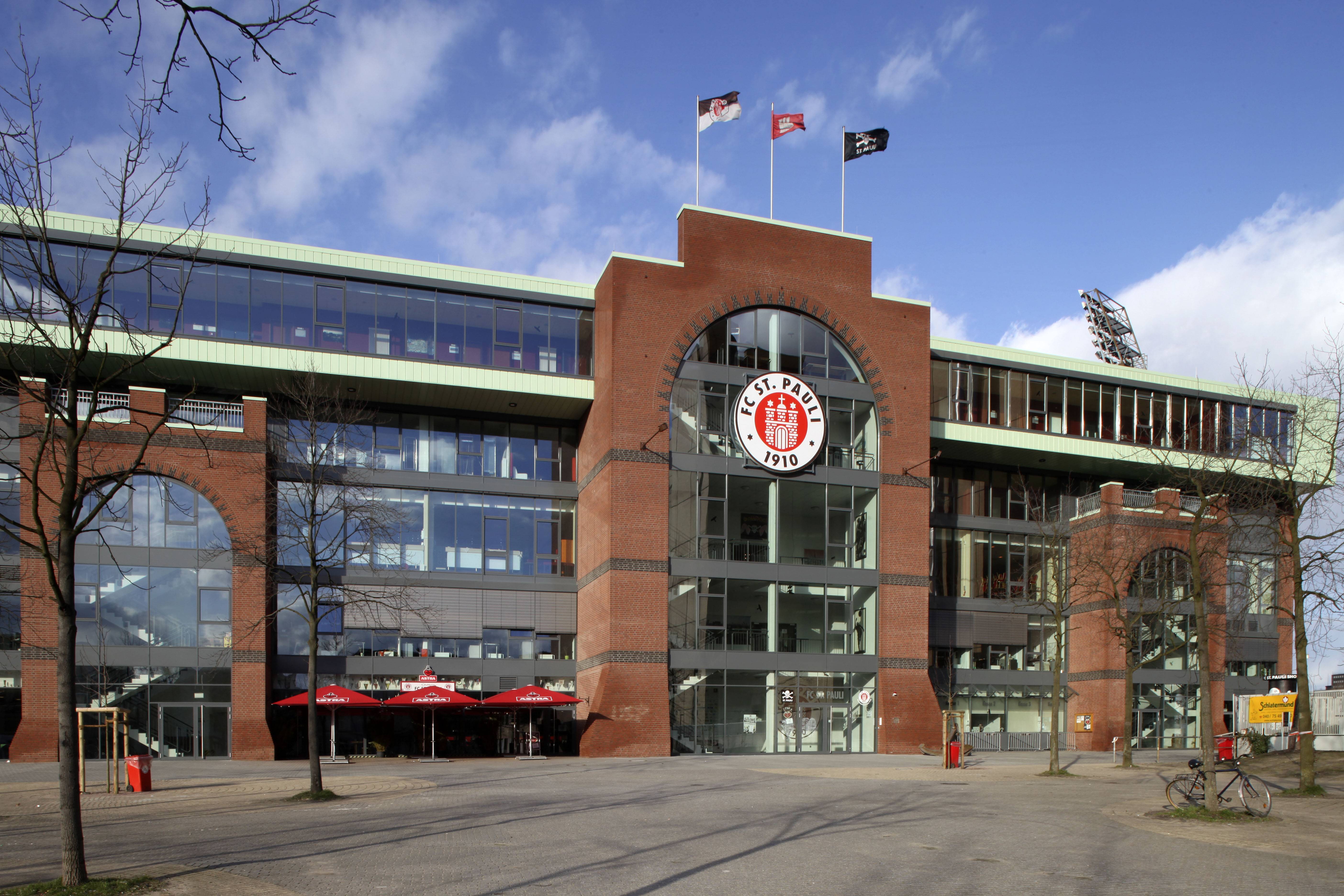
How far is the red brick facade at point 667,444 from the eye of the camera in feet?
127

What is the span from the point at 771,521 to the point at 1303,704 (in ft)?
66.6

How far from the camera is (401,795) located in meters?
22.3

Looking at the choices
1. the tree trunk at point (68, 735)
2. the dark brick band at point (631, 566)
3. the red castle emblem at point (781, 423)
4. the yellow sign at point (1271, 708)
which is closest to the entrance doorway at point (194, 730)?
the dark brick band at point (631, 566)

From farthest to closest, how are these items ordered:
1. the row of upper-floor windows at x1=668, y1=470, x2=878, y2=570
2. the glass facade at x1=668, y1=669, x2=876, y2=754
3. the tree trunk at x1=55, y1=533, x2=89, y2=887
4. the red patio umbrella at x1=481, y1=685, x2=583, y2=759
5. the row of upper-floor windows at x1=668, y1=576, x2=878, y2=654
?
1. the row of upper-floor windows at x1=668, y1=470, x2=878, y2=570
2. the row of upper-floor windows at x1=668, y1=576, x2=878, y2=654
3. the glass facade at x1=668, y1=669, x2=876, y2=754
4. the red patio umbrella at x1=481, y1=685, x2=583, y2=759
5. the tree trunk at x1=55, y1=533, x2=89, y2=887

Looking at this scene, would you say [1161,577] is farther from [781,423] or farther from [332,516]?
[332,516]

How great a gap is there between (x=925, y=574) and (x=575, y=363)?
16384mm

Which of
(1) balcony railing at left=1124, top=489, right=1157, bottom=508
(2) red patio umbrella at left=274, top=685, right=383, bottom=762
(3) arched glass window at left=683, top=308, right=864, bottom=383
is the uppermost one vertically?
(3) arched glass window at left=683, top=308, right=864, bottom=383

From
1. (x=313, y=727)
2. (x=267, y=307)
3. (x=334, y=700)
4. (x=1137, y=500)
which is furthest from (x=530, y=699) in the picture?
(x=1137, y=500)

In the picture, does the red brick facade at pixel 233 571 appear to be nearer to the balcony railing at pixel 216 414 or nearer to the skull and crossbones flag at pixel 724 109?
the balcony railing at pixel 216 414

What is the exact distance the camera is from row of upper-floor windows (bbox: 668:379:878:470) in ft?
134

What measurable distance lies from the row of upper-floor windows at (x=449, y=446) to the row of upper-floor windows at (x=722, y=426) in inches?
236

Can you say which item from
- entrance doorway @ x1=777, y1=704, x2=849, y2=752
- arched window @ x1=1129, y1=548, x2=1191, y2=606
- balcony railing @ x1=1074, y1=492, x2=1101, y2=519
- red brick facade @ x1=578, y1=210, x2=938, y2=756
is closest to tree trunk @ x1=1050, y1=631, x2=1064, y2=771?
red brick facade @ x1=578, y1=210, x2=938, y2=756

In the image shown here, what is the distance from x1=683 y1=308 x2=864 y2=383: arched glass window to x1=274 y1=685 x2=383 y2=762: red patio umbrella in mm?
16909

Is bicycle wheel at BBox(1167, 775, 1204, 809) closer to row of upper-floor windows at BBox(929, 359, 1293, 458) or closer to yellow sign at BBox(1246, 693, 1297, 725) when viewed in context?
yellow sign at BBox(1246, 693, 1297, 725)
